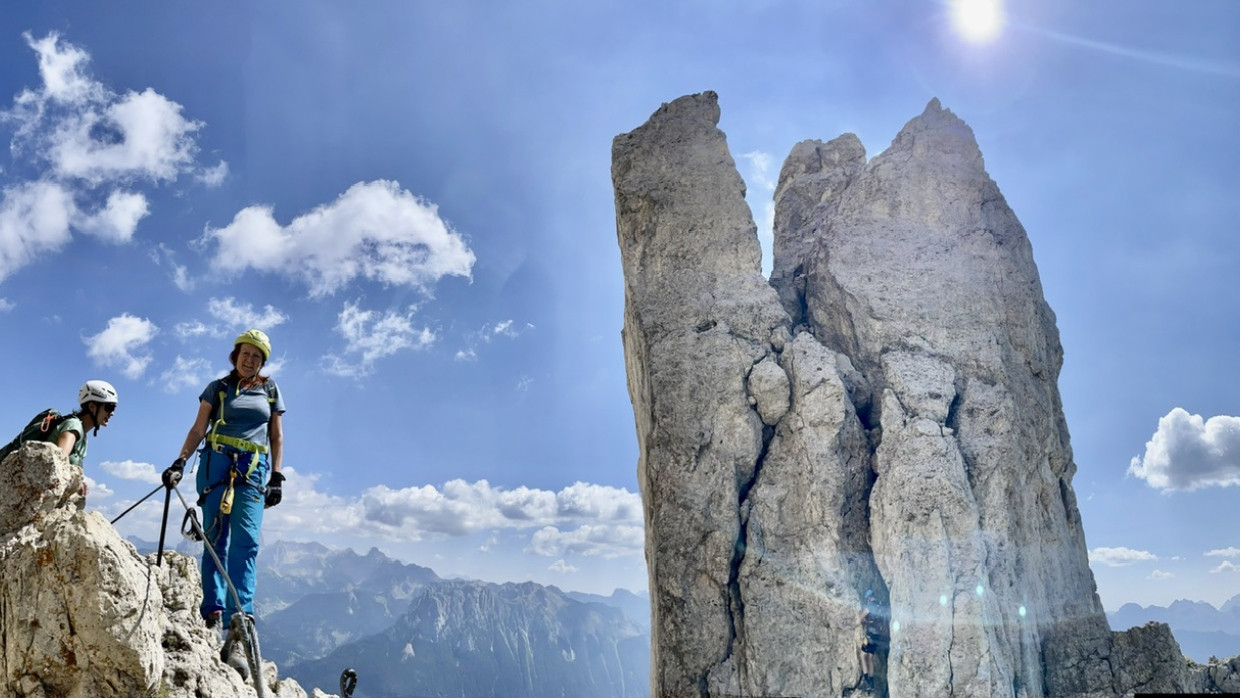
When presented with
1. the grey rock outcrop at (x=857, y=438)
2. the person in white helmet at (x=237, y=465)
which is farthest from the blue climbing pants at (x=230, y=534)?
the grey rock outcrop at (x=857, y=438)

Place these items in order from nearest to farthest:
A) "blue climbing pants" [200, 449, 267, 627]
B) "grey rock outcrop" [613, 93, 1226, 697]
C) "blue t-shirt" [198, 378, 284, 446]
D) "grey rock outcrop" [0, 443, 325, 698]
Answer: "grey rock outcrop" [0, 443, 325, 698] → "blue climbing pants" [200, 449, 267, 627] → "blue t-shirt" [198, 378, 284, 446] → "grey rock outcrop" [613, 93, 1226, 697]

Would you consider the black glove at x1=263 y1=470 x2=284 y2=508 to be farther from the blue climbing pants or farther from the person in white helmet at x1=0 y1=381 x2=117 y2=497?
the person in white helmet at x1=0 y1=381 x2=117 y2=497

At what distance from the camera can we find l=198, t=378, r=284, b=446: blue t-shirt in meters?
8.85

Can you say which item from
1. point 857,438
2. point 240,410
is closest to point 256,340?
point 240,410

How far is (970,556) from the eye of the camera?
21.9 meters

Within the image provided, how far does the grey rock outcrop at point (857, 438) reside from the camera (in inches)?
860

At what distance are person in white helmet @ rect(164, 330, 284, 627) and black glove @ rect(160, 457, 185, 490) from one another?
16mm

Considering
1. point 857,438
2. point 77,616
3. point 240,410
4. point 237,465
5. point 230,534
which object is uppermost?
point 857,438

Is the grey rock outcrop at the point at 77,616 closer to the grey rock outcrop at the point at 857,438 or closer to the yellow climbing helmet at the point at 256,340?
the yellow climbing helmet at the point at 256,340

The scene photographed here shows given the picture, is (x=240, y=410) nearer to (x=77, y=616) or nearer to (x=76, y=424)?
(x=76, y=424)

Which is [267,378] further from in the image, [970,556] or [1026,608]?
[1026,608]

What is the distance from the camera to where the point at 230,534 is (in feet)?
27.8

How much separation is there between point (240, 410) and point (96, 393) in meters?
1.49

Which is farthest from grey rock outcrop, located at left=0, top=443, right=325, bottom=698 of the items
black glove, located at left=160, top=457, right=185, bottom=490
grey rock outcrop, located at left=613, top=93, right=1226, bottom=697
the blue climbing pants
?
grey rock outcrop, located at left=613, top=93, right=1226, bottom=697
